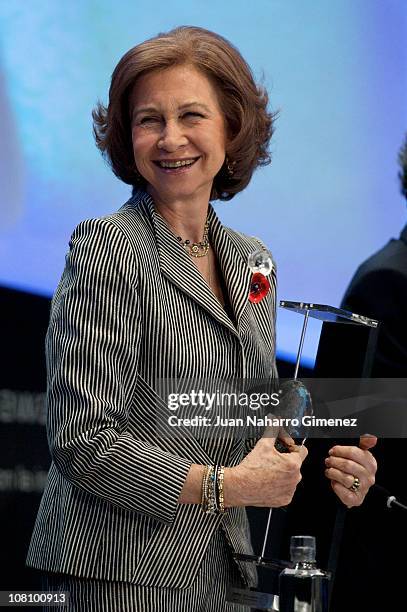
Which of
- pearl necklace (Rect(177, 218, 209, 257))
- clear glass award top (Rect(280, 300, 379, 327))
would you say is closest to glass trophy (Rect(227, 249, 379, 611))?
clear glass award top (Rect(280, 300, 379, 327))

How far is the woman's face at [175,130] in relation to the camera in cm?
170

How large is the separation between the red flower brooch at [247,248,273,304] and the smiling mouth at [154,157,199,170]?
0.19 metres

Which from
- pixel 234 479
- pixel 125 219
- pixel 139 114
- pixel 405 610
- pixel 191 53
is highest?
→ pixel 191 53

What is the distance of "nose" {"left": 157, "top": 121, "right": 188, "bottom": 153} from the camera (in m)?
1.69

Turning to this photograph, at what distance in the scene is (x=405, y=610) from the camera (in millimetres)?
1974

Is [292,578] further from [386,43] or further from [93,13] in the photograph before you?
[386,43]

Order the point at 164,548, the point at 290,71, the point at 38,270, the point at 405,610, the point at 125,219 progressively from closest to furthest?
the point at 164,548, the point at 125,219, the point at 405,610, the point at 38,270, the point at 290,71

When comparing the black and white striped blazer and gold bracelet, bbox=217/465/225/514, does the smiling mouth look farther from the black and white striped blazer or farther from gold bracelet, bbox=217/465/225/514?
gold bracelet, bbox=217/465/225/514

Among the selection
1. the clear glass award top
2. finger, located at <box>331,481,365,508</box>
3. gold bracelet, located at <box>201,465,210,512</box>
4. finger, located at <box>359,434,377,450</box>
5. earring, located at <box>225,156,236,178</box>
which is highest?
earring, located at <box>225,156,236,178</box>

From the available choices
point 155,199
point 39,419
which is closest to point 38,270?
point 39,419

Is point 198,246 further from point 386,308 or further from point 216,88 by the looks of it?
point 386,308

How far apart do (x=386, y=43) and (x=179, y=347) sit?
6.23 feet

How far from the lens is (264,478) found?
1504mm

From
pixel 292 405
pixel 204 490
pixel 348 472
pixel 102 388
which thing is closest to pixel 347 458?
pixel 348 472
